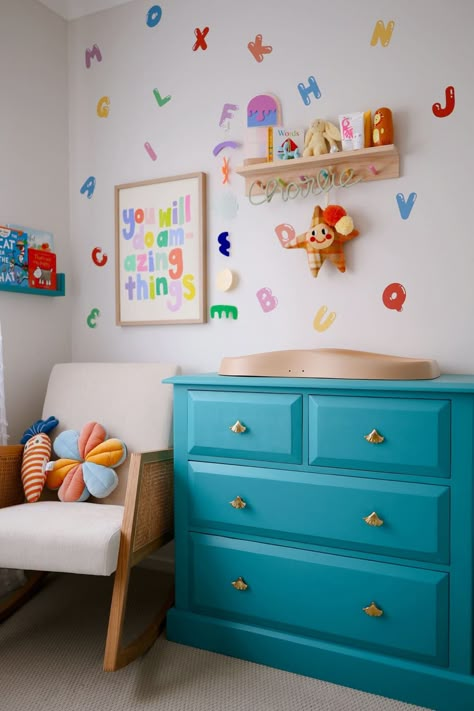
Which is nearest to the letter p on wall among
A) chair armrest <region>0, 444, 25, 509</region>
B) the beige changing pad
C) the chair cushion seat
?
the beige changing pad

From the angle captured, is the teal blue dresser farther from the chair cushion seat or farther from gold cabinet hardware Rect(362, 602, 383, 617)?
the chair cushion seat

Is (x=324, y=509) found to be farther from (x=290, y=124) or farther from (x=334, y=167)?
(x=290, y=124)

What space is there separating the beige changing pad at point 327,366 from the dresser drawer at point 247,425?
85 millimetres

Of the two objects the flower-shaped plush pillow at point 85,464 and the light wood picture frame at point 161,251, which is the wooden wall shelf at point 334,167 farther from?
the flower-shaped plush pillow at point 85,464

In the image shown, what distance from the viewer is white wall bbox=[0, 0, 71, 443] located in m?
2.46

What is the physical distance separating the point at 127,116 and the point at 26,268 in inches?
33.2

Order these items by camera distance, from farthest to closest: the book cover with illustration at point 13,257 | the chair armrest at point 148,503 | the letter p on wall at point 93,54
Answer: the letter p on wall at point 93,54
the book cover with illustration at point 13,257
the chair armrest at point 148,503

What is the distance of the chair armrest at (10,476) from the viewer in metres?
2.12

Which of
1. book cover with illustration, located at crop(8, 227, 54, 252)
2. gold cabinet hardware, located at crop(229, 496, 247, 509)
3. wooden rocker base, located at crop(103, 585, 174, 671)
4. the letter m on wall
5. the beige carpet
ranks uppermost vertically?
the letter m on wall

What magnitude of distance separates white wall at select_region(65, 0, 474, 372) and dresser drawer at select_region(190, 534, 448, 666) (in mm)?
767

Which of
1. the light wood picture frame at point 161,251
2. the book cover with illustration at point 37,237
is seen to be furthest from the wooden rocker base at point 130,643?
the book cover with illustration at point 37,237

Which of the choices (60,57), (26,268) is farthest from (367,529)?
(60,57)

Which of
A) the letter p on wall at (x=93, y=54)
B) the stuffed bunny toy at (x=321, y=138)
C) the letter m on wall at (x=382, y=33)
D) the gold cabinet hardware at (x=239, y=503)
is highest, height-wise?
the letter p on wall at (x=93, y=54)

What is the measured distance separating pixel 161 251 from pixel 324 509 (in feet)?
4.44
